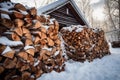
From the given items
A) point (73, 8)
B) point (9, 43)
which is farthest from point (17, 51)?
point (73, 8)

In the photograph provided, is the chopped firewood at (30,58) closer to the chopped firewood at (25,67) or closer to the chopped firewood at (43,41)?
the chopped firewood at (25,67)

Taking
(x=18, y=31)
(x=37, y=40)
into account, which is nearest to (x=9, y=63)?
Result: (x=18, y=31)

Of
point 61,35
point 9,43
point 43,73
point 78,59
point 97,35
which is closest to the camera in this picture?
point 9,43

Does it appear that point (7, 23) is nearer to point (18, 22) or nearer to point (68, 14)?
point (18, 22)

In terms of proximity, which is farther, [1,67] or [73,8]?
[73,8]

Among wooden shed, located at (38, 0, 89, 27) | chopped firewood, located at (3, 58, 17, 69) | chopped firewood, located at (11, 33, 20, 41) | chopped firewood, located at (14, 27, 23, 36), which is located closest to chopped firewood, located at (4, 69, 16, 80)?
chopped firewood, located at (3, 58, 17, 69)

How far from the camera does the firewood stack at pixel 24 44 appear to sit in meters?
3.86

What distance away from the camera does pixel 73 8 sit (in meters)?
11.9

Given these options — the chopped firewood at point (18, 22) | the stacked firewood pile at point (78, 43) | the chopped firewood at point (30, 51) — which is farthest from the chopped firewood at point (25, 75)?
the stacked firewood pile at point (78, 43)

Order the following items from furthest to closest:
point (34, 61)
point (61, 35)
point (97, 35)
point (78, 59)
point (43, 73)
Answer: point (97, 35)
point (61, 35)
point (78, 59)
point (43, 73)
point (34, 61)

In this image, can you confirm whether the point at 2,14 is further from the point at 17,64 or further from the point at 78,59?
the point at 78,59

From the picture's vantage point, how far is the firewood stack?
12.7 feet

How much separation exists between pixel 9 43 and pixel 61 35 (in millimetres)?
5007

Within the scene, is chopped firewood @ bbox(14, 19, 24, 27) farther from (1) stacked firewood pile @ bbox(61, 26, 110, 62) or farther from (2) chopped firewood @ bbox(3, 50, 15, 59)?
(1) stacked firewood pile @ bbox(61, 26, 110, 62)
